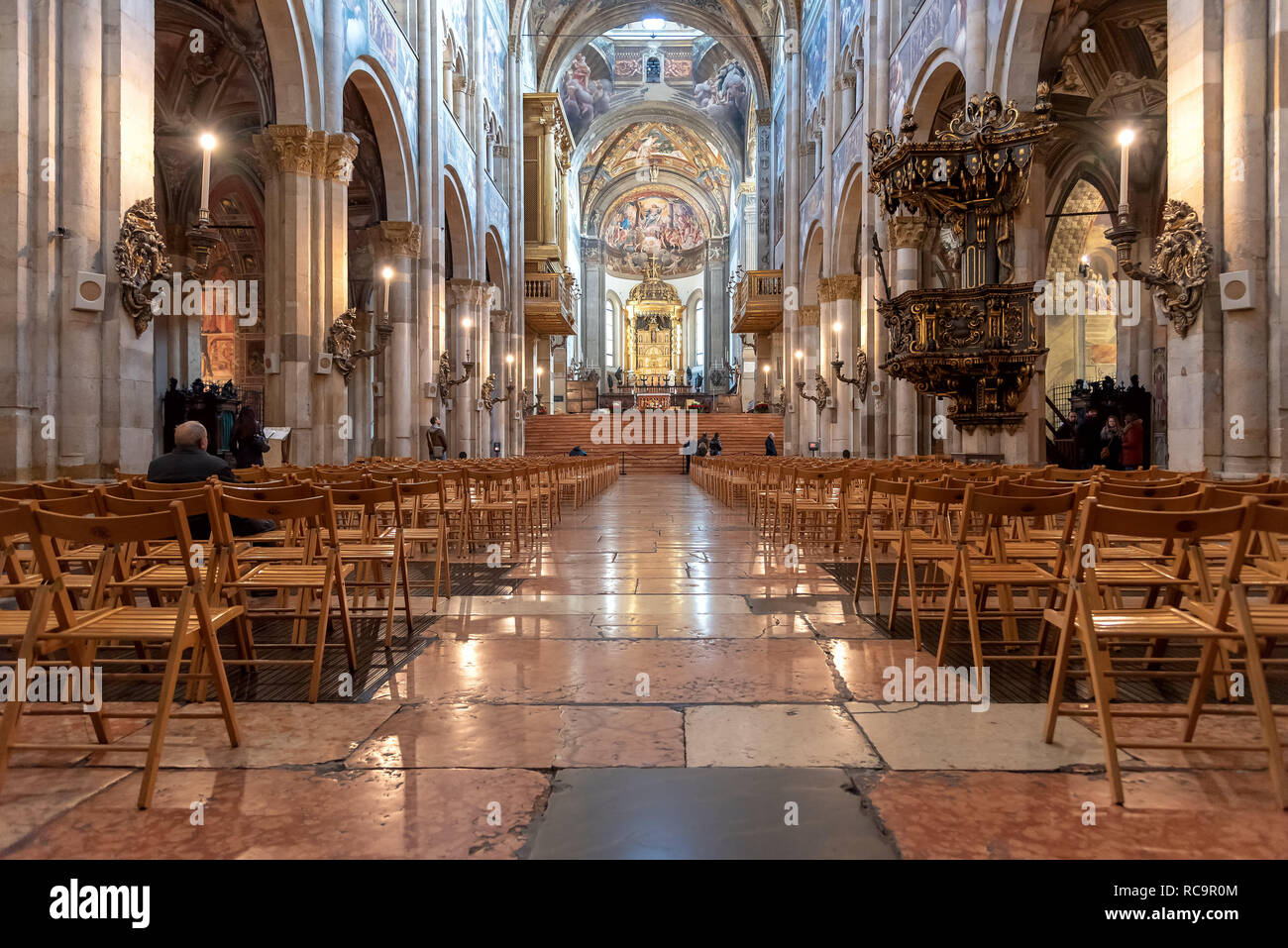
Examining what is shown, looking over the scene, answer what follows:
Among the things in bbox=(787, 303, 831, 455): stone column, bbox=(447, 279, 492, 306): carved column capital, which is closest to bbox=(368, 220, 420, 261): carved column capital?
bbox=(447, 279, 492, 306): carved column capital

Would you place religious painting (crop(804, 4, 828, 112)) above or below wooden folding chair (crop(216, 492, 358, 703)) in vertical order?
above

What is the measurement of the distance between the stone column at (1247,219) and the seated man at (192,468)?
8.64 metres

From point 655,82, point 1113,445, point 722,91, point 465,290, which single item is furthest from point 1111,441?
point 655,82

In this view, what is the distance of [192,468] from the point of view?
550 centimetres

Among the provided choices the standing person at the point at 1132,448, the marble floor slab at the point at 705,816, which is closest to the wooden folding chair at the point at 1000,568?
the marble floor slab at the point at 705,816

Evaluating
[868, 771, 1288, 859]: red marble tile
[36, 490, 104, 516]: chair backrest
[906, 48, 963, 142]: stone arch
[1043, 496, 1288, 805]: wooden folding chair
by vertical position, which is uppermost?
[906, 48, 963, 142]: stone arch

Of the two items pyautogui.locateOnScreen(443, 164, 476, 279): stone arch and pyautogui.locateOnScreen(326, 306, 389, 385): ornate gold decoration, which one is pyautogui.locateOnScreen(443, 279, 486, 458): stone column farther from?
pyautogui.locateOnScreen(326, 306, 389, 385): ornate gold decoration

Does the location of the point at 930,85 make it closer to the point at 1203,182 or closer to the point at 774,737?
the point at 1203,182

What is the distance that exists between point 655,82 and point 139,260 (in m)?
44.3

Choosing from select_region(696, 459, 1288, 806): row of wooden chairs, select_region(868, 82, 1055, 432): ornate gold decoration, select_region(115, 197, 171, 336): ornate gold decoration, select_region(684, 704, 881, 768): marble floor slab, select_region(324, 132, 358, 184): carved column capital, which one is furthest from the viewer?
select_region(324, 132, 358, 184): carved column capital

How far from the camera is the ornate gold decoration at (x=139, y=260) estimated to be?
25.9 ft

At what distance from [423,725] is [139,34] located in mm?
8417

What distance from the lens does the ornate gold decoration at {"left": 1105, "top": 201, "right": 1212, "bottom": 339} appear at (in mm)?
A: 8188
